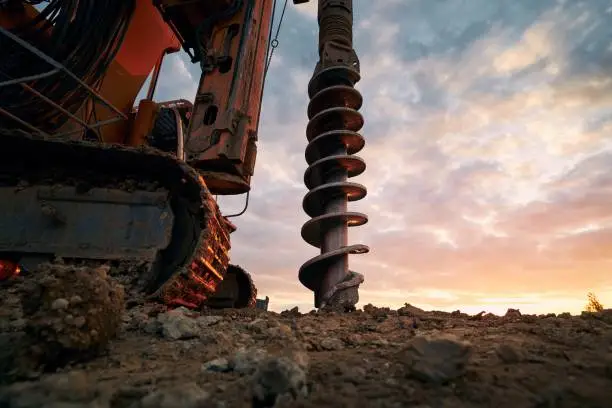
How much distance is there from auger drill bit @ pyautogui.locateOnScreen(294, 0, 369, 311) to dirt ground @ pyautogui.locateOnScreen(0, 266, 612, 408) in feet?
8.58

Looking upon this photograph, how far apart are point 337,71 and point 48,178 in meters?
4.54

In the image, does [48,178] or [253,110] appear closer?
[48,178]

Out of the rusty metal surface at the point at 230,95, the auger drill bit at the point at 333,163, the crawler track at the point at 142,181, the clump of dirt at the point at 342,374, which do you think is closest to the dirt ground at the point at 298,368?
the clump of dirt at the point at 342,374

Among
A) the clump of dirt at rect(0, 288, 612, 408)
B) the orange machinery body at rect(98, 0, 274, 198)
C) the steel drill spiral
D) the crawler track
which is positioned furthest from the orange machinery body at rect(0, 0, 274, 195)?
the clump of dirt at rect(0, 288, 612, 408)

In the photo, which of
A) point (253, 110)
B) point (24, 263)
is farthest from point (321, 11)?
point (24, 263)

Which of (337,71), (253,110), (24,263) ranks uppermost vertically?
(337,71)

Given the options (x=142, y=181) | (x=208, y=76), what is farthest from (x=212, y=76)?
(x=142, y=181)

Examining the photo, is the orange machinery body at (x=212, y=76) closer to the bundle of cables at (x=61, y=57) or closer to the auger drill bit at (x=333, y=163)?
the bundle of cables at (x=61, y=57)

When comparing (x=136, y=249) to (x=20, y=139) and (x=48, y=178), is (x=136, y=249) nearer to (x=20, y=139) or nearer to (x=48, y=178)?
(x=48, y=178)

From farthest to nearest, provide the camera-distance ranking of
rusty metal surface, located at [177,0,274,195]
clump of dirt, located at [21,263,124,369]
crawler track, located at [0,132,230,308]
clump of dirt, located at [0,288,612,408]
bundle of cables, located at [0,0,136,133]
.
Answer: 1. bundle of cables, located at [0,0,136,133]
2. rusty metal surface, located at [177,0,274,195]
3. crawler track, located at [0,132,230,308]
4. clump of dirt, located at [21,263,124,369]
5. clump of dirt, located at [0,288,612,408]

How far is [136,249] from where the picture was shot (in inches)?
146

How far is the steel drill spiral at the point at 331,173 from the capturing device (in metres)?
5.16

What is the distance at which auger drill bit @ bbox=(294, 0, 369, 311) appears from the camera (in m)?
5.09

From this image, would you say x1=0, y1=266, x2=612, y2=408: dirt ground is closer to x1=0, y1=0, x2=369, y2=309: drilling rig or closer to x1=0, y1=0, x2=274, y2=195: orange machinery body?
x1=0, y1=0, x2=369, y2=309: drilling rig
